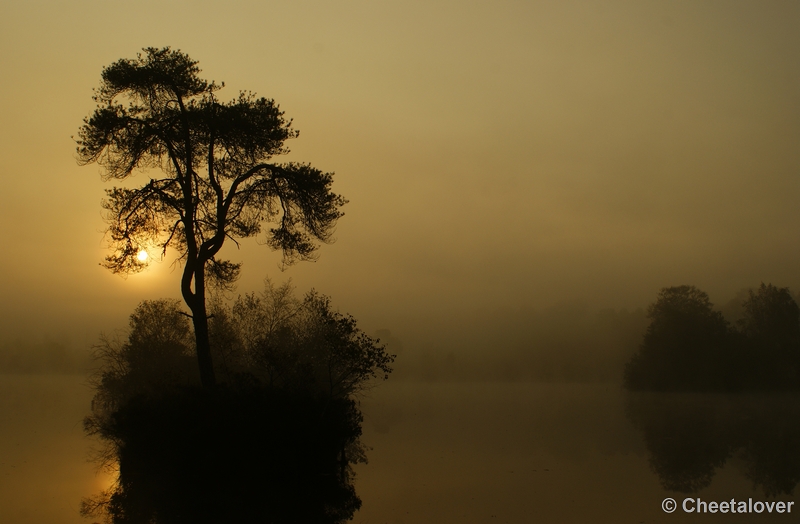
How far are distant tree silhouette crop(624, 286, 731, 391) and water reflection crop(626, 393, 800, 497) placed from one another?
726cm

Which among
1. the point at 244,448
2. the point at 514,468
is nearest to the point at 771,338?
the point at 514,468

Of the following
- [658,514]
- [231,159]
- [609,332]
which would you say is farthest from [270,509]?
[609,332]

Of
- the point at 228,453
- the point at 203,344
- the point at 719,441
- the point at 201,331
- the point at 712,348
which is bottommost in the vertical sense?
the point at 719,441

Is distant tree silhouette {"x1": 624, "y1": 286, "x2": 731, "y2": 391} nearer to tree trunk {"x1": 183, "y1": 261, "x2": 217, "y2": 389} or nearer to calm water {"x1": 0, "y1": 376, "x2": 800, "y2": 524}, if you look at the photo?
calm water {"x1": 0, "y1": 376, "x2": 800, "y2": 524}

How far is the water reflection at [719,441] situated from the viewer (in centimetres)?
2047

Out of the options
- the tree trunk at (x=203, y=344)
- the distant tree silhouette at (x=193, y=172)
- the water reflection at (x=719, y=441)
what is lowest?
the water reflection at (x=719, y=441)

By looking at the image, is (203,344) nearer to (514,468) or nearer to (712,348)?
(514,468)

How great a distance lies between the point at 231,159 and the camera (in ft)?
68.8

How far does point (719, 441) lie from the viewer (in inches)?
1243

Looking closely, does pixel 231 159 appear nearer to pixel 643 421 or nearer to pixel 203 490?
pixel 203 490

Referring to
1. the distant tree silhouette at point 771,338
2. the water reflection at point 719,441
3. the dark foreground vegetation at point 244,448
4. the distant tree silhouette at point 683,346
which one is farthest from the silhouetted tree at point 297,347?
the distant tree silhouette at point 771,338

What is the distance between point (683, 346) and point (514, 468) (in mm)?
58529

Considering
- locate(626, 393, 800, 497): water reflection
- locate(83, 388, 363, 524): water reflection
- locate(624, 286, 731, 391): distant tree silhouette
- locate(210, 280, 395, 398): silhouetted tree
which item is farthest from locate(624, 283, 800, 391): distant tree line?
locate(83, 388, 363, 524): water reflection

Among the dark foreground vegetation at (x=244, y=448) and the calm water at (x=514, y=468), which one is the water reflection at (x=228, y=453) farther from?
the calm water at (x=514, y=468)
